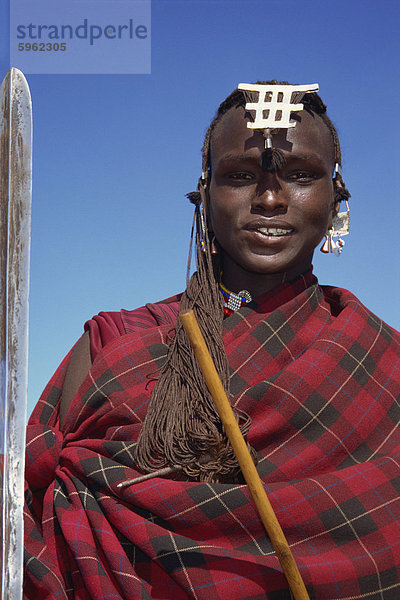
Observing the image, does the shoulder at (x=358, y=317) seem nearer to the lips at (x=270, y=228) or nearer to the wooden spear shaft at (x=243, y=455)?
the lips at (x=270, y=228)

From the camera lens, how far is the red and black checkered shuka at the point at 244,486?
2.01m

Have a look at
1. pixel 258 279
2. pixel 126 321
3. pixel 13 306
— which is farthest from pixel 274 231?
pixel 13 306

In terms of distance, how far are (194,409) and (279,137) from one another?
955 mm

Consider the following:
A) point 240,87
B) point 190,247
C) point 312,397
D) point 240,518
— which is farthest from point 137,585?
point 240,87

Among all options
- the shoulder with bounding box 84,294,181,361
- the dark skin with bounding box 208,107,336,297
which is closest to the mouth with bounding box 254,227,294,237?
the dark skin with bounding box 208,107,336,297

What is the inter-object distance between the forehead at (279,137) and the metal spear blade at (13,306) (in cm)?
113

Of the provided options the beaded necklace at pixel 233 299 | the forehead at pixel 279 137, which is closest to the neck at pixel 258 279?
the beaded necklace at pixel 233 299

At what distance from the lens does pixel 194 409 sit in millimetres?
2197

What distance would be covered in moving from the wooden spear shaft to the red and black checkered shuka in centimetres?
12

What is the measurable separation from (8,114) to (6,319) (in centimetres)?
40

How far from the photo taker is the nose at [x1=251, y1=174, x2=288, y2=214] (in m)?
2.42

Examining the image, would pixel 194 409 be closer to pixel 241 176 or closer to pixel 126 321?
pixel 126 321

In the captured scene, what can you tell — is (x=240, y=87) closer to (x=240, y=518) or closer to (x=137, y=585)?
(x=240, y=518)

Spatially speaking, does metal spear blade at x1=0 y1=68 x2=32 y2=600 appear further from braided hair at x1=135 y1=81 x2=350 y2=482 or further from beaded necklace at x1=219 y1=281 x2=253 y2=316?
beaded necklace at x1=219 y1=281 x2=253 y2=316
